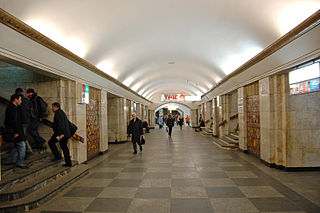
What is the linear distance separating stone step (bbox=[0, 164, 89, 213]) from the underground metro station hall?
0.7 inches

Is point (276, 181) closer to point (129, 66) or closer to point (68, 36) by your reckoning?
point (68, 36)

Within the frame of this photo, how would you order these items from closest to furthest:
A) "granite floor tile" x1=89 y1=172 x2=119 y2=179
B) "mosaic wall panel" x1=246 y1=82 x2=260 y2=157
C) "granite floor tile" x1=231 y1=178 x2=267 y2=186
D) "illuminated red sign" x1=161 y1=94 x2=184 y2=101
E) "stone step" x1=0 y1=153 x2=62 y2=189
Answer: "stone step" x1=0 y1=153 x2=62 y2=189, "granite floor tile" x1=231 y1=178 x2=267 y2=186, "granite floor tile" x1=89 y1=172 x2=119 y2=179, "mosaic wall panel" x1=246 y1=82 x2=260 y2=157, "illuminated red sign" x1=161 y1=94 x2=184 y2=101

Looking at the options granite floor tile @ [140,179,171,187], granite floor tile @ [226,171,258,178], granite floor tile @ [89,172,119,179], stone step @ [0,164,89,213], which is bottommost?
granite floor tile @ [89,172,119,179]

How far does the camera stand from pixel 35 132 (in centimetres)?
563

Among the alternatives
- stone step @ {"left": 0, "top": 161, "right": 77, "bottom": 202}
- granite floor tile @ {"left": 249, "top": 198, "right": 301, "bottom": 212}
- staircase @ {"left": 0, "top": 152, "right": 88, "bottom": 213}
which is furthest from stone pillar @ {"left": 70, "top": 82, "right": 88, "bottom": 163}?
granite floor tile @ {"left": 249, "top": 198, "right": 301, "bottom": 212}

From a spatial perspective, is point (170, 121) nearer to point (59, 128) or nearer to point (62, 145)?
point (62, 145)

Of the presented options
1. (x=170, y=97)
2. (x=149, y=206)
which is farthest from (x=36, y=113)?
(x=170, y=97)

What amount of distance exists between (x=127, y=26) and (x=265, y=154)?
5495mm

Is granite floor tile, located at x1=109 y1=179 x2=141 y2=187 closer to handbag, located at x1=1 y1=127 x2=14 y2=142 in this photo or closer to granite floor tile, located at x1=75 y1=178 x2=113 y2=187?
granite floor tile, located at x1=75 y1=178 x2=113 y2=187

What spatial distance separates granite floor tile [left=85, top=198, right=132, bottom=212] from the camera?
341cm

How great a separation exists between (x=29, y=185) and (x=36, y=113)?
2.32 metres

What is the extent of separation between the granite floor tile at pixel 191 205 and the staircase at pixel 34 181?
7.56 ft

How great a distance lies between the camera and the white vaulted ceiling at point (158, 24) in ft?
14.3

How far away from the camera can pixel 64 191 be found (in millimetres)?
4273
